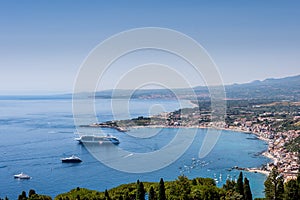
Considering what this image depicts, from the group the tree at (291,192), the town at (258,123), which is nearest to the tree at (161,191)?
the tree at (291,192)

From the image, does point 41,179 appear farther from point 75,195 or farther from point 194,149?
point 194,149

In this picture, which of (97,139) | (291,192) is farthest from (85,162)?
(291,192)

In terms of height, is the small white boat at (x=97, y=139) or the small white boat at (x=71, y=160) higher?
→ the small white boat at (x=97, y=139)

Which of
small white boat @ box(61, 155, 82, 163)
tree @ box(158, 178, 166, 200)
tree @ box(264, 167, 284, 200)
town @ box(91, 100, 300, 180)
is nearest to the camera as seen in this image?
tree @ box(158, 178, 166, 200)

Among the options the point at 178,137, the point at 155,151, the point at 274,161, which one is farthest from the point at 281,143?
the point at 155,151

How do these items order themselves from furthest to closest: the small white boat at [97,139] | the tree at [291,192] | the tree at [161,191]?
the small white boat at [97,139] → the tree at [291,192] → the tree at [161,191]

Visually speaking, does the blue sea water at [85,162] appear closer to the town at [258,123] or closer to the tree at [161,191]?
the town at [258,123]

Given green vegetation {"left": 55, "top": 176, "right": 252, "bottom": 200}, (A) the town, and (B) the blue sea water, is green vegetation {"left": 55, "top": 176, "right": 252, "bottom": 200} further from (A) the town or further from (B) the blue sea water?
(A) the town

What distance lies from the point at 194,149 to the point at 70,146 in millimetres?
8261

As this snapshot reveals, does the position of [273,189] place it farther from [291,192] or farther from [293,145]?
[293,145]

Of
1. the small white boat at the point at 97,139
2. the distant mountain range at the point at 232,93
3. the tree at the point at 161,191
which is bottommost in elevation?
the small white boat at the point at 97,139

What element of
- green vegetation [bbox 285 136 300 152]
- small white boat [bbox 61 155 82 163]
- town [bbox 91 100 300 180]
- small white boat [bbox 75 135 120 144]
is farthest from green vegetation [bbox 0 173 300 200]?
small white boat [bbox 75 135 120 144]

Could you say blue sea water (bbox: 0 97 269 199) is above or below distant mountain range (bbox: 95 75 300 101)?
below

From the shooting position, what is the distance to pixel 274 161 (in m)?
19.5
